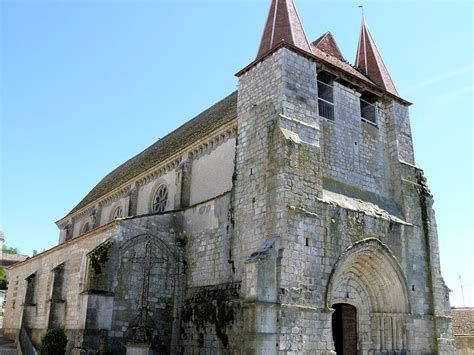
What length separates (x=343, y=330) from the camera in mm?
15000

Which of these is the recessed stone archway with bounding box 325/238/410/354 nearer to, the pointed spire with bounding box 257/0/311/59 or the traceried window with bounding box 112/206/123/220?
the pointed spire with bounding box 257/0/311/59

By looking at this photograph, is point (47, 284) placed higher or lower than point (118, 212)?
lower

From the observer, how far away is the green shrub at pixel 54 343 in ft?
50.2

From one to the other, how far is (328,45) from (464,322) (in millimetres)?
20021

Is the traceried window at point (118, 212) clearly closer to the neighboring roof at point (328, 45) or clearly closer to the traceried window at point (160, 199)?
Result: the traceried window at point (160, 199)

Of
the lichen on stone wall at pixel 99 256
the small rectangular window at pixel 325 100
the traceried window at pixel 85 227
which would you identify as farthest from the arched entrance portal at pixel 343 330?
the traceried window at pixel 85 227

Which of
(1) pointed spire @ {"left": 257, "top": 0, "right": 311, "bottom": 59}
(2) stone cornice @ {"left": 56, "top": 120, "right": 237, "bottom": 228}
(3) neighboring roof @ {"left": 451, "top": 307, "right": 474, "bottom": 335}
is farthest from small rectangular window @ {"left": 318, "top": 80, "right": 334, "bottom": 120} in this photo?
(3) neighboring roof @ {"left": 451, "top": 307, "right": 474, "bottom": 335}

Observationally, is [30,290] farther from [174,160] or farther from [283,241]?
[283,241]

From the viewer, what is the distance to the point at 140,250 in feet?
53.5

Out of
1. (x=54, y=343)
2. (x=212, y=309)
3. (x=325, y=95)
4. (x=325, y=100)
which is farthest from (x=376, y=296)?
(x=54, y=343)

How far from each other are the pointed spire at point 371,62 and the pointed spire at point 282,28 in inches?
175

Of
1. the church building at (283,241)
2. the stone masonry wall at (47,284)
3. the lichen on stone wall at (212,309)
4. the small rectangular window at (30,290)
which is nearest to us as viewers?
the church building at (283,241)

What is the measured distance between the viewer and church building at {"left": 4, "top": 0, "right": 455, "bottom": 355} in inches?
512

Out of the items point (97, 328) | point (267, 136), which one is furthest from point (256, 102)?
point (97, 328)
